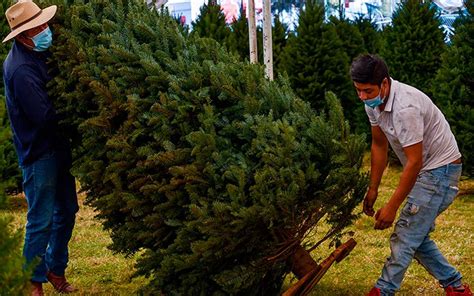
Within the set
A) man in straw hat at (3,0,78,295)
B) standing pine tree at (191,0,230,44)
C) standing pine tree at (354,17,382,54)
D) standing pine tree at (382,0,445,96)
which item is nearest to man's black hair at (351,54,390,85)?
man in straw hat at (3,0,78,295)

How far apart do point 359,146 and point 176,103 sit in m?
1.02

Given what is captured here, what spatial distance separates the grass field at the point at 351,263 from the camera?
630 cm

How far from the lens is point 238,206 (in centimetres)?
454

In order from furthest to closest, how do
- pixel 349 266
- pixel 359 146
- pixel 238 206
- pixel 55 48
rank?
pixel 349 266 → pixel 55 48 → pixel 359 146 → pixel 238 206

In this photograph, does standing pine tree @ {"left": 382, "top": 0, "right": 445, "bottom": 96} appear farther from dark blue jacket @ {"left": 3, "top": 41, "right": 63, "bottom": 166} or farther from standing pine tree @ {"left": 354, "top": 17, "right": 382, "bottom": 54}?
dark blue jacket @ {"left": 3, "top": 41, "right": 63, "bottom": 166}

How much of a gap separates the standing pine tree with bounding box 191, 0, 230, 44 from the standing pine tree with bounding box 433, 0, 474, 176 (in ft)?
15.6

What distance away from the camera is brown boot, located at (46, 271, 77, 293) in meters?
6.22

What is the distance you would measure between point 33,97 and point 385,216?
7.21 feet

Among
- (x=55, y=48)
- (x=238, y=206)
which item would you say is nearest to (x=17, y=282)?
(x=238, y=206)

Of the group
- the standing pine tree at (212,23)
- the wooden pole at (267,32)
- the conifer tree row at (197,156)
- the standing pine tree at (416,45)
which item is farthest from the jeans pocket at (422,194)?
the standing pine tree at (212,23)

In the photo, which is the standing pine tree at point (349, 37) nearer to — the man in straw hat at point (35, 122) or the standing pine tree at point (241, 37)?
the standing pine tree at point (241, 37)

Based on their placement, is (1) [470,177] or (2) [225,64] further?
(1) [470,177]

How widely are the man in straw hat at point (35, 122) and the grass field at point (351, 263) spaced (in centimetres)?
70

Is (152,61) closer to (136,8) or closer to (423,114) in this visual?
(136,8)
